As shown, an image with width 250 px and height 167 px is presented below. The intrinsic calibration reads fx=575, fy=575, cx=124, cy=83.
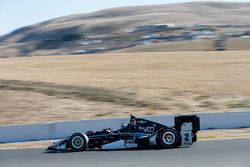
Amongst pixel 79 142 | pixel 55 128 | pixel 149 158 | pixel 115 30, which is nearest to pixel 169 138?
pixel 149 158

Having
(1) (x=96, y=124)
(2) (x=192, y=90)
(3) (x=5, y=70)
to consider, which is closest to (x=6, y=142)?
(1) (x=96, y=124)

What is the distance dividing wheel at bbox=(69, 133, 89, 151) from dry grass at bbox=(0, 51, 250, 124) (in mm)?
10098

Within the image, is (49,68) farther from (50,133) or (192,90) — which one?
(50,133)

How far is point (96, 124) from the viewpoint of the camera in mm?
18812

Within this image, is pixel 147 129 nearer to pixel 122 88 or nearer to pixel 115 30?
pixel 122 88

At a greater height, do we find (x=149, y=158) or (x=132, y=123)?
(x=132, y=123)

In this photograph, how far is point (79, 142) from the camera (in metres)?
14.2

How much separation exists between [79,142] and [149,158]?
100.0 inches

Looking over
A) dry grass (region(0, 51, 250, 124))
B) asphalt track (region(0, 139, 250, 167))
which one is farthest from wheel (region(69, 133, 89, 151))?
dry grass (region(0, 51, 250, 124))

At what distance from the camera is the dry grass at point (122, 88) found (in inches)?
1003

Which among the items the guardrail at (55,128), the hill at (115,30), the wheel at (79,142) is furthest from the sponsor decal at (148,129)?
the hill at (115,30)

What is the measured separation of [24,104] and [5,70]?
17.1 m

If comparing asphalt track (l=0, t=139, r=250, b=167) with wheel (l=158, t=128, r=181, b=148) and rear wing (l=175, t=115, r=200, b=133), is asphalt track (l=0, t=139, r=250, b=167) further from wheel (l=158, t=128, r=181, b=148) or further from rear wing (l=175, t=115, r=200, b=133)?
rear wing (l=175, t=115, r=200, b=133)

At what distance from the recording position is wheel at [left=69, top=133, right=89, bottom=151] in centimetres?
1416
